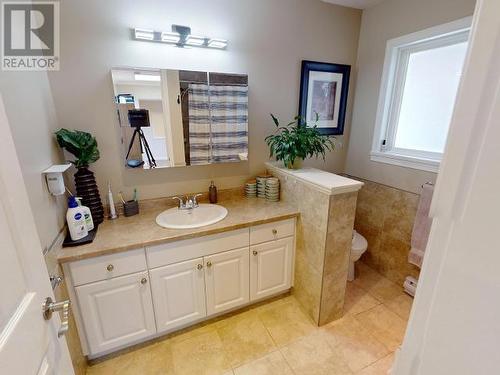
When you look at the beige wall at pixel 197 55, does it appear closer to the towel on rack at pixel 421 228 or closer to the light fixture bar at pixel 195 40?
the light fixture bar at pixel 195 40

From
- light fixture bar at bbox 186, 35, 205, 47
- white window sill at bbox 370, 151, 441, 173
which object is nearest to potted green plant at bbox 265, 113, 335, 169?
white window sill at bbox 370, 151, 441, 173

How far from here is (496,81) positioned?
0.23 metres

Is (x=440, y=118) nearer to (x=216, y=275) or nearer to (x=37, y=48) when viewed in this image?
(x=216, y=275)

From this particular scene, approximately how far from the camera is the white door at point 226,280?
5.27 feet

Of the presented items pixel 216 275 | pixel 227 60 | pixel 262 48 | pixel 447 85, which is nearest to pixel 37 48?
pixel 227 60

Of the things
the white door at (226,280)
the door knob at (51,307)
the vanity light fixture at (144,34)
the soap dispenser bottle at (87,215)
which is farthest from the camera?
the white door at (226,280)

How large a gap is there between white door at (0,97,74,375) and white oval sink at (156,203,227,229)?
0.93 meters

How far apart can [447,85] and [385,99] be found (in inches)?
16.4

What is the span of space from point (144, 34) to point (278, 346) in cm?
216

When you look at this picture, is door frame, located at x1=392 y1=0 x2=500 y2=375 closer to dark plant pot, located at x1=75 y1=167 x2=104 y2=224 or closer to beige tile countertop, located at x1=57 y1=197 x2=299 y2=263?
beige tile countertop, located at x1=57 y1=197 x2=299 y2=263

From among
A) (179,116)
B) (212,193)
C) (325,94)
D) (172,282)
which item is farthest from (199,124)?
(325,94)

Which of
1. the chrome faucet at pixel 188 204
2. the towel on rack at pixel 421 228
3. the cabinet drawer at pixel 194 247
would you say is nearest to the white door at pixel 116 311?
the cabinet drawer at pixel 194 247

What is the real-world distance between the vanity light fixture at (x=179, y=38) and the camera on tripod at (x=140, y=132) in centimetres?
45

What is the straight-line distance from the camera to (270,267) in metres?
1.80
